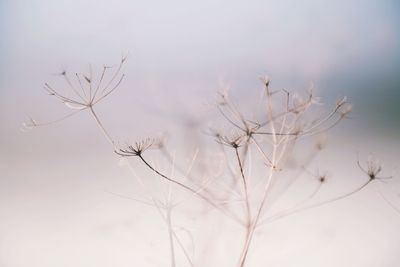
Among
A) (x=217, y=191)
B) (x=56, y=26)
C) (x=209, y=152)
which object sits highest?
(x=56, y=26)

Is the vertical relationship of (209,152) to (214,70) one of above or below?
below

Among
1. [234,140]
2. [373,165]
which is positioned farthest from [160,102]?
[373,165]

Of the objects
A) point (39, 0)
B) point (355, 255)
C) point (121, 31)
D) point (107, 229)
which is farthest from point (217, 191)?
point (39, 0)

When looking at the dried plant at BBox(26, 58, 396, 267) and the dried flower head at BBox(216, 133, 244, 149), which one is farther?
the dried plant at BBox(26, 58, 396, 267)

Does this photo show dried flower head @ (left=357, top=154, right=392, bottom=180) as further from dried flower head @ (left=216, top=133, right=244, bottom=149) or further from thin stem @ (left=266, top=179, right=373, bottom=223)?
dried flower head @ (left=216, top=133, right=244, bottom=149)

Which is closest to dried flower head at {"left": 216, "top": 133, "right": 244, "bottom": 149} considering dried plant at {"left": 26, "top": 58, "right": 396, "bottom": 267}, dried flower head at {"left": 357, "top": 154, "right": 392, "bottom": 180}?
dried plant at {"left": 26, "top": 58, "right": 396, "bottom": 267}

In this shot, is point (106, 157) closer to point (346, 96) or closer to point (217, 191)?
point (217, 191)
